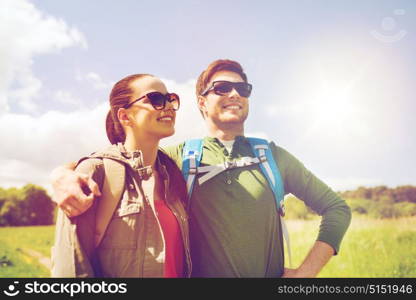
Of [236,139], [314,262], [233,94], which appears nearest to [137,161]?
[236,139]

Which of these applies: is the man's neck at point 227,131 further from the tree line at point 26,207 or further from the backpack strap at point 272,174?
the tree line at point 26,207

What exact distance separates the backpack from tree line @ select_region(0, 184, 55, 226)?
5692 centimetres

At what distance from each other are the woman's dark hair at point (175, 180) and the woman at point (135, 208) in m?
0.01

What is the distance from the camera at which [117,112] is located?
3525mm

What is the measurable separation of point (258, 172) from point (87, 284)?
230 centimetres

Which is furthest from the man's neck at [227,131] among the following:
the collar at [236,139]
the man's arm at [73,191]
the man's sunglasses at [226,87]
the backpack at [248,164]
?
the man's arm at [73,191]

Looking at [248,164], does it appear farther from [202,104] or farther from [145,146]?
[145,146]

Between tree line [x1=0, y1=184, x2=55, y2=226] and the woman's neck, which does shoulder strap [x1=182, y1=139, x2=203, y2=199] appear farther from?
tree line [x1=0, y1=184, x2=55, y2=226]

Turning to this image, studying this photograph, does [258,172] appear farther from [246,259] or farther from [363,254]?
[363,254]

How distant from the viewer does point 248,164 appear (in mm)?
4105

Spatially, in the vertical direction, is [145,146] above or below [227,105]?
below

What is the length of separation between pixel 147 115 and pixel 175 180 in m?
0.81

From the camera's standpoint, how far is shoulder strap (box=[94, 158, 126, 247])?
2.79 metres

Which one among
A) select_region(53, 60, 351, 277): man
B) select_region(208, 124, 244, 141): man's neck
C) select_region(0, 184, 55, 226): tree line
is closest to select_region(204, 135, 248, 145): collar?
select_region(53, 60, 351, 277): man
